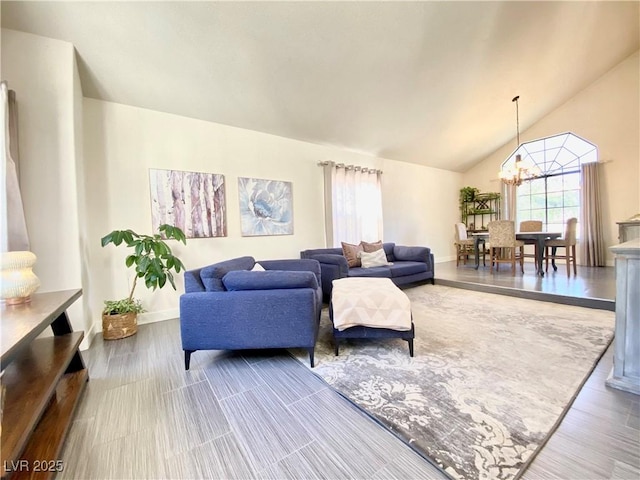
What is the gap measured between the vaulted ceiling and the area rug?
3023 millimetres

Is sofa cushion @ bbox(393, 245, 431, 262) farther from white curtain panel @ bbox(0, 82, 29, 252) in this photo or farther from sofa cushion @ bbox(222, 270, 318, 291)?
white curtain panel @ bbox(0, 82, 29, 252)

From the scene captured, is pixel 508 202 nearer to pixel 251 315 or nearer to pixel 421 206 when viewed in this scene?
pixel 421 206

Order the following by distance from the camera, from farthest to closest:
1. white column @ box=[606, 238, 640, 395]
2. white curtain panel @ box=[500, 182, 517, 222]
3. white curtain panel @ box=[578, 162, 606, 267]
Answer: white curtain panel @ box=[500, 182, 517, 222] → white curtain panel @ box=[578, 162, 606, 267] → white column @ box=[606, 238, 640, 395]

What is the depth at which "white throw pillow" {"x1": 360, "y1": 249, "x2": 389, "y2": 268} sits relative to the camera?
13.5 feet

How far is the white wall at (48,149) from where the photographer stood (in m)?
2.20

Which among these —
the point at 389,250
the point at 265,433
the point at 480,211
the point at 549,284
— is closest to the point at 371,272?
the point at 389,250

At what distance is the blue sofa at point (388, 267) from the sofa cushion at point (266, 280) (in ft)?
4.93

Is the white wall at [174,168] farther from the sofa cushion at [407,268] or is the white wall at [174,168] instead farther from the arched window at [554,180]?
the arched window at [554,180]

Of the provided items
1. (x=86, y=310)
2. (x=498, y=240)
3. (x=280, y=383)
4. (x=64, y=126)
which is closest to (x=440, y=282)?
(x=498, y=240)

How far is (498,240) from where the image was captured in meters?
4.59

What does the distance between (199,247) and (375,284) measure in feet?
7.89

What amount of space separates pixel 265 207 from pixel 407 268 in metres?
2.42

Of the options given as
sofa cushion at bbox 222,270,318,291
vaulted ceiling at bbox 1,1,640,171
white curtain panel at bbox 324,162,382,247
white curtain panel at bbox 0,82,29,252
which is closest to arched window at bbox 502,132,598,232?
vaulted ceiling at bbox 1,1,640,171

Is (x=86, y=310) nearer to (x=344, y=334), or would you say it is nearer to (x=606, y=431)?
(x=344, y=334)
